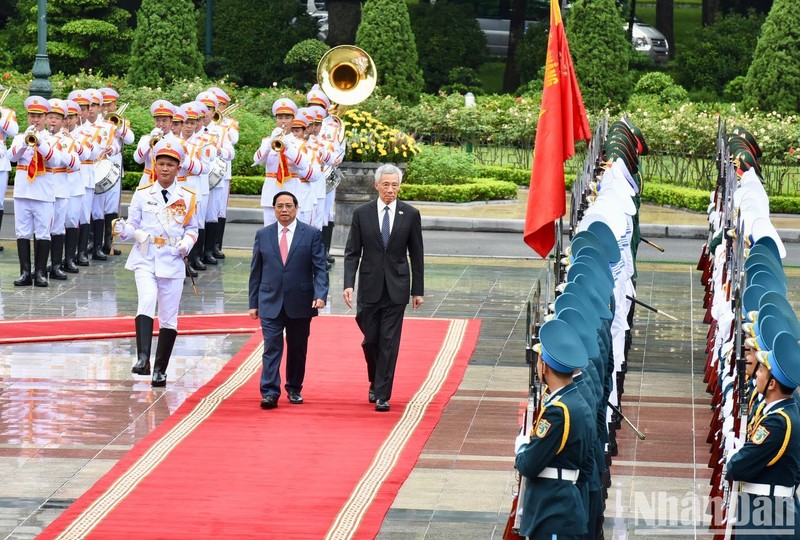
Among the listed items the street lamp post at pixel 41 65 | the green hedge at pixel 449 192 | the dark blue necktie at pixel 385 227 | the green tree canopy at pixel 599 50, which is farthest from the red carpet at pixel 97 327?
the green tree canopy at pixel 599 50

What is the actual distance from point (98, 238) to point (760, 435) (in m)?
13.0

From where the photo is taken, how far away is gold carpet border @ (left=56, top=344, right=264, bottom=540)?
27.4 ft

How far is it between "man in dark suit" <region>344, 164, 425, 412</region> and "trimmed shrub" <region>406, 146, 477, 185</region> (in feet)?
44.6

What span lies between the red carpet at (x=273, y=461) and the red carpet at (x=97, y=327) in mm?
1152

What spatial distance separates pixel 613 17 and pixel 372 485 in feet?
82.6

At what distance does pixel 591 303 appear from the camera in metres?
7.67

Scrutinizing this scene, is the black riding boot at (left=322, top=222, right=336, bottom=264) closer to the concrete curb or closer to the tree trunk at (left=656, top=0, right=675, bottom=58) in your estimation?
the concrete curb

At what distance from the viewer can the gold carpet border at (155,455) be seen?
835 cm

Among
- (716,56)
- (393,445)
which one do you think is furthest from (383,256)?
(716,56)

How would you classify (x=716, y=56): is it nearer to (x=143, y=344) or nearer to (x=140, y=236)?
(x=143, y=344)

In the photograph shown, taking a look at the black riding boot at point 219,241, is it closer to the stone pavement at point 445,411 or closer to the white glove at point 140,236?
the stone pavement at point 445,411

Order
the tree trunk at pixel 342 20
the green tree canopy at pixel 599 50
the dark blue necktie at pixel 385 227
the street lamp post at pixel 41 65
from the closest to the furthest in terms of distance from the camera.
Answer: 1. the dark blue necktie at pixel 385 227
2. the street lamp post at pixel 41 65
3. the green tree canopy at pixel 599 50
4. the tree trunk at pixel 342 20

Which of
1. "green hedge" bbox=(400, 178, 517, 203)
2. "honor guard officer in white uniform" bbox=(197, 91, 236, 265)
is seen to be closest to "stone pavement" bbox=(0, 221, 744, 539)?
"honor guard officer in white uniform" bbox=(197, 91, 236, 265)

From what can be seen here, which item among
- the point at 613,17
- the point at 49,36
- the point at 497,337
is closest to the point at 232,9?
the point at 49,36
